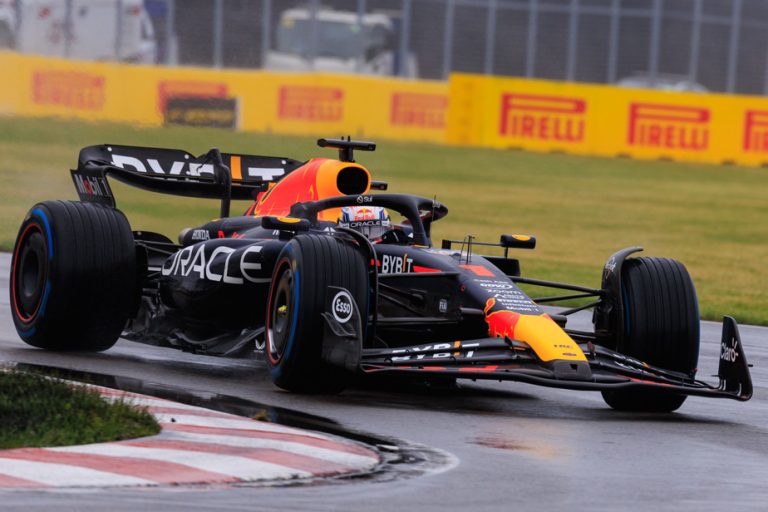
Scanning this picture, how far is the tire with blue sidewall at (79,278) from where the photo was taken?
400 inches

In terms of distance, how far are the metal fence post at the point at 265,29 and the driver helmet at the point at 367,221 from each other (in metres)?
31.3

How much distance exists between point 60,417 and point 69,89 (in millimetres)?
24033

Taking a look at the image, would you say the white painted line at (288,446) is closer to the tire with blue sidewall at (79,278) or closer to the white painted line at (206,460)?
the white painted line at (206,460)

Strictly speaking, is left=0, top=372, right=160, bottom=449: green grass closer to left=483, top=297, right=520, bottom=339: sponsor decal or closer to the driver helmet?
left=483, top=297, right=520, bottom=339: sponsor decal

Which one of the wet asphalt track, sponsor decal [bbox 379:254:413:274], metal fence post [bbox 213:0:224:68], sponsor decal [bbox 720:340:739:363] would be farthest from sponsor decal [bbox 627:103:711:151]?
sponsor decal [bbox 720:340:739:363]

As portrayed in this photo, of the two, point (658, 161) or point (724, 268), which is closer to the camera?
point (724, 268)

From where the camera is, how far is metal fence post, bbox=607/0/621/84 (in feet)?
145

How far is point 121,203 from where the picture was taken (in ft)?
82.0

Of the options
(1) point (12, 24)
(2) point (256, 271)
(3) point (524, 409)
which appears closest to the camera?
(3) point (524, 409)

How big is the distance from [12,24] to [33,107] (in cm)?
184

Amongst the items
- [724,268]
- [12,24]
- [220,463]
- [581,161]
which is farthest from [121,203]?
[220,463]

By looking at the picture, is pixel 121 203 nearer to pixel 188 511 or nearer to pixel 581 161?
pixel 581 161

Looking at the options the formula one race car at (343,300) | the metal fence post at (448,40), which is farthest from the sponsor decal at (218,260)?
the metal fence post at (448,40)

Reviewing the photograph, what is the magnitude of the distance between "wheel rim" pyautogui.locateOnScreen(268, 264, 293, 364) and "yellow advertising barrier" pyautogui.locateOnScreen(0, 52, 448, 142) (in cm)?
1860
